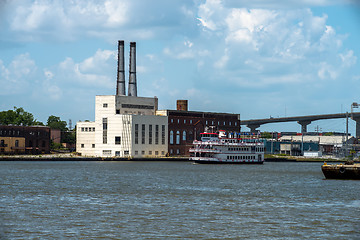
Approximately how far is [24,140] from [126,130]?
34062mm

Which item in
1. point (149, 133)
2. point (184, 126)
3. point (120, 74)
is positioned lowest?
point (149, 133)

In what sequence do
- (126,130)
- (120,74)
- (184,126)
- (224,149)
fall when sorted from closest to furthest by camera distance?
(224,149) < (126,130) < (120,74) < (184,126)

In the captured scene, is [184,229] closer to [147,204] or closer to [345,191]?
[147,204]

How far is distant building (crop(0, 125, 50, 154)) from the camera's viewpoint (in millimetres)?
166913

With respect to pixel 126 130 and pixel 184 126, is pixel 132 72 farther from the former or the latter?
pixel 126 130

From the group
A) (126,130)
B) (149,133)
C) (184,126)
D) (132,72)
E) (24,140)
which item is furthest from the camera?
(24,140)

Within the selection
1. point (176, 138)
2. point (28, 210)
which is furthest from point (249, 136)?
point (28, 210)

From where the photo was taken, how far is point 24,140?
17212 cm

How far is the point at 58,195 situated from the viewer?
5503 centimetres

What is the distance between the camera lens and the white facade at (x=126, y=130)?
15662cm

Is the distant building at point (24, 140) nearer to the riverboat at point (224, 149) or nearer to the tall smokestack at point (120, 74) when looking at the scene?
the tall smokestack at point (120, 74)

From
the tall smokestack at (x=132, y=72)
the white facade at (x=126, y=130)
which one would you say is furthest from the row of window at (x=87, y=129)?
the tall smokestack at (x=132, y=72)

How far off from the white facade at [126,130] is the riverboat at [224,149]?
874 inches

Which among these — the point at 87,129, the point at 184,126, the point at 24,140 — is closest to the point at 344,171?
the point at 184,126
